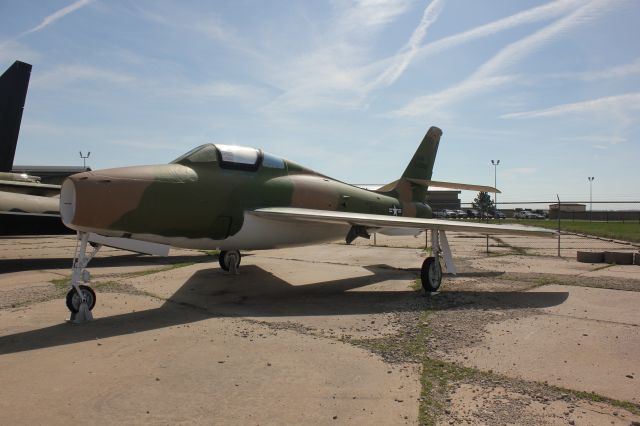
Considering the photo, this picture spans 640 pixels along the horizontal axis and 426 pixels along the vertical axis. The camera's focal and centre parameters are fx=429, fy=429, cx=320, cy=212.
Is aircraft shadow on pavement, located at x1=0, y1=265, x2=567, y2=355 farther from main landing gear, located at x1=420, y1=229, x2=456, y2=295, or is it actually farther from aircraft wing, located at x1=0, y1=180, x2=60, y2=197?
aircraft wing, located at x1=0, y1=180, x2=60, y2=197

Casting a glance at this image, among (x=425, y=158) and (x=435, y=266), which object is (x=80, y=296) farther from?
(x=425, y=158)

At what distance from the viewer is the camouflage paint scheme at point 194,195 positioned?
6.06 meters

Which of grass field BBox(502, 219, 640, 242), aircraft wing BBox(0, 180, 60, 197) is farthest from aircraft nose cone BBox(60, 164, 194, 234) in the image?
grass field BBox(502, 219, 640, 242)

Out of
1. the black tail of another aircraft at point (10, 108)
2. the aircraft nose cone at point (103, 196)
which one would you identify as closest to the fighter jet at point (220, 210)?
the aircraft nose cone at point (103, 196)

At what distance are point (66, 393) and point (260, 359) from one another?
173 cm

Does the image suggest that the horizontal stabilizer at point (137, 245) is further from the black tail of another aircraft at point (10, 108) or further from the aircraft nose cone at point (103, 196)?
the black tail of another aircraft at point (10, 108)

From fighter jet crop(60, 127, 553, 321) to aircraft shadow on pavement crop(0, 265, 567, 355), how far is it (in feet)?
1.93

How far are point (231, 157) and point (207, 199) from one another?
1.13m

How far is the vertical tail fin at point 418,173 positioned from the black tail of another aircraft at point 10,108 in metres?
15.8

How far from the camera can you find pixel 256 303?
23.9 feet

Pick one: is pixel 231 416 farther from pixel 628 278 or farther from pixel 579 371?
pixel 628 278

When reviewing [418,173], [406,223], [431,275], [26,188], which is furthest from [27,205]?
[418,173]

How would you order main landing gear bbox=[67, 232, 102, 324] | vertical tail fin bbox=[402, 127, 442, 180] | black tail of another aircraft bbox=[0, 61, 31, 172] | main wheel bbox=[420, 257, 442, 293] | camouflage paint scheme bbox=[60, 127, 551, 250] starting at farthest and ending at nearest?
black tail of another aircraft bbox=[0, 61, 31, 172] → vertical tail fin bbox=[402, 127, 442, 180] → main wheel bbox=[420, 257, 442, 293] → camouflage paint scheme bbox=[60, 127, 551, 250] → main landing gear bbox=[67, 232, 102, 324]

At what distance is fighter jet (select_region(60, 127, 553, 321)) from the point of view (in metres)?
6.11
